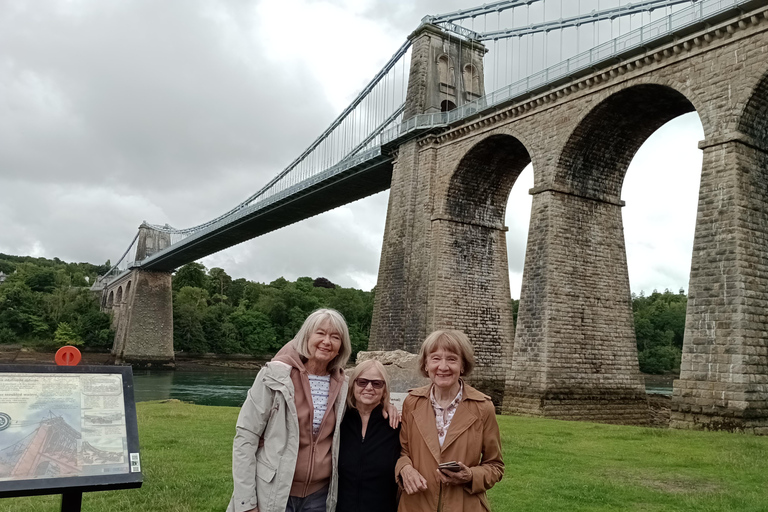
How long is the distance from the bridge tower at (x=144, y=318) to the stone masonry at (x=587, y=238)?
104 ft

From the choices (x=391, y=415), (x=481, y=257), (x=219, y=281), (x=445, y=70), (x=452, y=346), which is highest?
(x=445, y=70)

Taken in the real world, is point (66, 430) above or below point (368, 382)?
below

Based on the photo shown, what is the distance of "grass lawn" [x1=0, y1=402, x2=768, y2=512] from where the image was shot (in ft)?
16.3

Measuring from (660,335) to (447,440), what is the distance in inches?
1864

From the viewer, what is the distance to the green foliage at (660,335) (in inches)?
1711

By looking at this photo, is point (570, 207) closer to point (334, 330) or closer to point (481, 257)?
point (481, 257)

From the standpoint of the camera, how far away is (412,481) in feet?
8.16

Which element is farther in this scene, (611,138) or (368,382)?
(611,138)

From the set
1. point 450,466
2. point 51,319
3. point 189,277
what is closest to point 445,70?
point 450,466

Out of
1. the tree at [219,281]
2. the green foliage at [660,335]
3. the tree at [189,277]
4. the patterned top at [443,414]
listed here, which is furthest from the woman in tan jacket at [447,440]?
the tree at [219,281]

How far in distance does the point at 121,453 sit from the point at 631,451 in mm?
6807

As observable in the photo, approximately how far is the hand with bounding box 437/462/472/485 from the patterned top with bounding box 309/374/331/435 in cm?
54

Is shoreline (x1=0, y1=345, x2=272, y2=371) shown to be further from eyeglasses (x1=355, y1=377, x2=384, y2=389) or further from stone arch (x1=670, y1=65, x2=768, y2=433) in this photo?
eyeglasses (x1=355, y1=377, x2=384, y2=389)

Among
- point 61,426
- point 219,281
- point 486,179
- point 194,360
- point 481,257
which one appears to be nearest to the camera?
point 61,426
